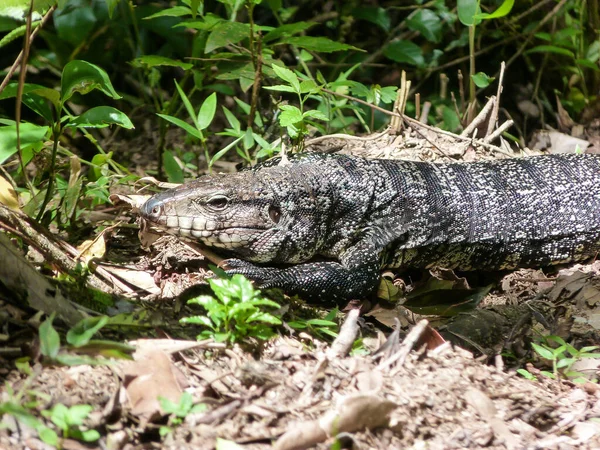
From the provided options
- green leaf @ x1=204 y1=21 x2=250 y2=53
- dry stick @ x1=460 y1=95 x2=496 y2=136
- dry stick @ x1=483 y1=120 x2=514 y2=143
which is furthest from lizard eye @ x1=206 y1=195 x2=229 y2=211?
dry stick @ x1=483 y1=120 x2=514 y2=143

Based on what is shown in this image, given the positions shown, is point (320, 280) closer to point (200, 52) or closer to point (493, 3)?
point (200, 52)

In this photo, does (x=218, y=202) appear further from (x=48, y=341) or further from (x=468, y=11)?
(x=468, y=11)

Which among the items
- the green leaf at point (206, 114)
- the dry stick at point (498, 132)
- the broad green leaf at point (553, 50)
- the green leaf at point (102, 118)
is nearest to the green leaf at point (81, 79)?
the green leaf at point (102, 118)

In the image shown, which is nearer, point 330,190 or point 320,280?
point 320,280

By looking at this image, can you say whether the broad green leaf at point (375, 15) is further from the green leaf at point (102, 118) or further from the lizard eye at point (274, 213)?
the green leaf at point (102, 118)

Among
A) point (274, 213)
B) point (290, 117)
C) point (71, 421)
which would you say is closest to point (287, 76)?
point (290, 117)

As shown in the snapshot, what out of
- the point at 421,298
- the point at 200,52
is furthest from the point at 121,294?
the point at 200,52

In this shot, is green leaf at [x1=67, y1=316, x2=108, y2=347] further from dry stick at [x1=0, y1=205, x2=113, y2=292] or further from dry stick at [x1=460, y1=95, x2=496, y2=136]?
dry stick at [x1=460, y1=95, x2=496, y2=136]

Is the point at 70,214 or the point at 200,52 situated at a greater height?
the point at 200,52
